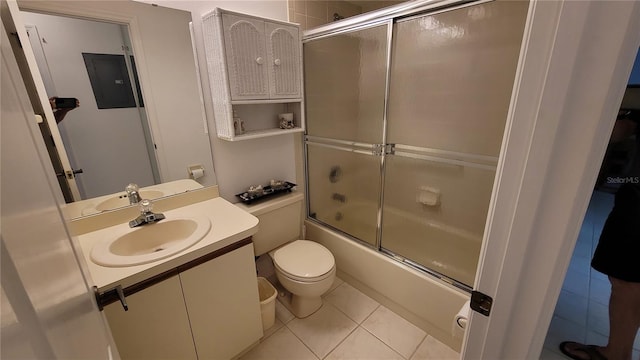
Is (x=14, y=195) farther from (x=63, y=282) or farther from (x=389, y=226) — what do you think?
(x=389, y=226)

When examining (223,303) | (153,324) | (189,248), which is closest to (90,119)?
(189,248)

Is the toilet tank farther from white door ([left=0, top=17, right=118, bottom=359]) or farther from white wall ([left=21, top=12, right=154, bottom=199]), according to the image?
white door ([left=0, top=17, right=118, bottom=359])

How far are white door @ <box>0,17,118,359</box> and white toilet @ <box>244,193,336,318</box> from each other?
46.9 inches

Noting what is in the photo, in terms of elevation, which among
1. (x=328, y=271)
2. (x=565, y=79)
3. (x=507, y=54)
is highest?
(x=507, y=54)

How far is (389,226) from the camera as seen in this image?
A: 181 cm

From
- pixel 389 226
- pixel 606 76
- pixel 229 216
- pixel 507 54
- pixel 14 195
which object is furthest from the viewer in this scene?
pixel 389 226

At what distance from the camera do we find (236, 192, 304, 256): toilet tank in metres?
1.73

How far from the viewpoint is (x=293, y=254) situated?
5.72ft

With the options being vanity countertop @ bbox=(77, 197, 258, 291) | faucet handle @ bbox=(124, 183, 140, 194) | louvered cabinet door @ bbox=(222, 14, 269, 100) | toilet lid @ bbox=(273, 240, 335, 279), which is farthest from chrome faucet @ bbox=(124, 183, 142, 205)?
toilet lid @ bbox=(273, 240, 335, 279)

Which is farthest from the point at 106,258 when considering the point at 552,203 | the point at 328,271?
the point at 552,203

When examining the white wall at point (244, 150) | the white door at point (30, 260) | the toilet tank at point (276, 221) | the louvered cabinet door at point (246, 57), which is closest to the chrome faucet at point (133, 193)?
the white wall at point (244, 150)

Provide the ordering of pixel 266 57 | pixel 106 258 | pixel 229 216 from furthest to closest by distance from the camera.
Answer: pixel 266 57 < pixel 229 216 < pixel 106 258

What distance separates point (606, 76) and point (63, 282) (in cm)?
90

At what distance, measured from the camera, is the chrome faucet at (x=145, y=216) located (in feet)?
4.26
